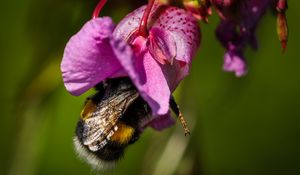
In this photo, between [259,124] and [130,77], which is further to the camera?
[259,124]

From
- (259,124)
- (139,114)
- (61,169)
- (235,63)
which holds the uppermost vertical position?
(139,114)

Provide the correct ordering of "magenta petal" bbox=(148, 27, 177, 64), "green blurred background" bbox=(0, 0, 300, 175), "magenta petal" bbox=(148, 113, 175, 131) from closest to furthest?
"magenta petal" bbox=(148, 27, 177, 64) → "magenta petal" bbox=(148, 113, 175, 131) → "green blurred background" bbox=(0, 0, 300, 175)

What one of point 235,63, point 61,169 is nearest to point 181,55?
point 235,63

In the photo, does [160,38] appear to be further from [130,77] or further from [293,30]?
[293,30]

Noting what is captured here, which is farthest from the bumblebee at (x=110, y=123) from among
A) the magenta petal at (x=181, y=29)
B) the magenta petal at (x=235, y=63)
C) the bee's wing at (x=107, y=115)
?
the magenta petal at (x=235, y=63)

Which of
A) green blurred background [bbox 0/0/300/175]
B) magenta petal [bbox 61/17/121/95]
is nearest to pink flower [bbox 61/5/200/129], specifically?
magenta petal [bbox 61/17/121/95]

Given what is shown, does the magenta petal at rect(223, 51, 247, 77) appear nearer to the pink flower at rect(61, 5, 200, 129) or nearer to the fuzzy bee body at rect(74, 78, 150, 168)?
the pink flower at rect(61, 5, 200, 129)

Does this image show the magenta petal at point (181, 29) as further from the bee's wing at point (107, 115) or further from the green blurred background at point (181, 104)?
the green blurred background at point (181, 104)
